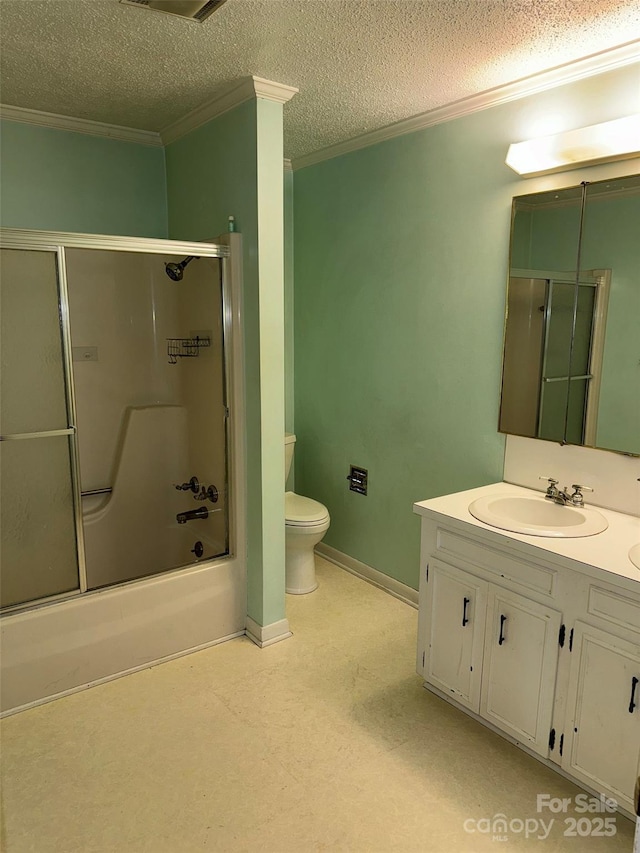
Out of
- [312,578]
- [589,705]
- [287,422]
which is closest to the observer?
[589,705]

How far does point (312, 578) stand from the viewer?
329 centimetres

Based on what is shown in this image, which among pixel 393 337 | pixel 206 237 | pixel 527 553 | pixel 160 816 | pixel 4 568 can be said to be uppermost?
pixel 206 237

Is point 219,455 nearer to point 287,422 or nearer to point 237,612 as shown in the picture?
point 237,612

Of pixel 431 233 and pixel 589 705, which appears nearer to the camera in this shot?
pixel 589 705

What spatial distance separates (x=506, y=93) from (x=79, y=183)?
211 centimetres

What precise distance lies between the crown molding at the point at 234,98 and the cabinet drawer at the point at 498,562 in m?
1.87

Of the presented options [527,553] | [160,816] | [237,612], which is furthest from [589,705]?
[237,612]

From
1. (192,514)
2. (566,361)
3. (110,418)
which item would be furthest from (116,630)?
(566,361)

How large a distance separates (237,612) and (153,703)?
0.60 metres

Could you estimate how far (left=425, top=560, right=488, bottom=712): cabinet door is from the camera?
6.99ft

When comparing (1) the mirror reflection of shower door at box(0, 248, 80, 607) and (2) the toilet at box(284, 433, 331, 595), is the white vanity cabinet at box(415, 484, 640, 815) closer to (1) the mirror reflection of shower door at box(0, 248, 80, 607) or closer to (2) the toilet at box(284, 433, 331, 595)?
(2) the toilet at box(284, 433, 331, 595)

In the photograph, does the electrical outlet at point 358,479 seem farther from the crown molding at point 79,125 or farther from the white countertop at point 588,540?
the crown molding at point 79,125

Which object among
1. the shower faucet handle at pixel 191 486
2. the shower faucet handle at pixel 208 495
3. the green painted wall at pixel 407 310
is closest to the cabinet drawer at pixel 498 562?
the green painted wall at pixel 407 310

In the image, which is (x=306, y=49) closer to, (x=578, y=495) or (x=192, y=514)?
(x=578, y=495)
